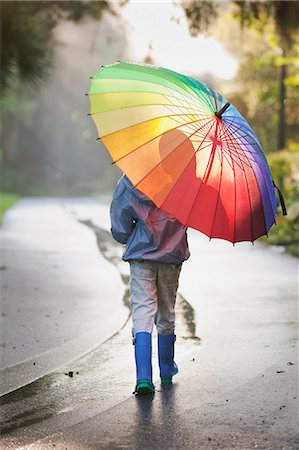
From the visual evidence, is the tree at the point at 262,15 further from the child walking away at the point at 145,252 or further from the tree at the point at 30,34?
the child walking away at the point at 145,252

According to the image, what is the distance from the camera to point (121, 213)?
6000 mm

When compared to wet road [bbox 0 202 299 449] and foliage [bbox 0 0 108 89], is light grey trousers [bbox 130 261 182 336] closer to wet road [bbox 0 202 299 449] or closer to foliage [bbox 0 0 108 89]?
wet road [bbox 0 202 299 449]

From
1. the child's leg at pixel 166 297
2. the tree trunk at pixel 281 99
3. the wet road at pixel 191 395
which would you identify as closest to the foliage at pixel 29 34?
the tree trunk at pixel 281 99

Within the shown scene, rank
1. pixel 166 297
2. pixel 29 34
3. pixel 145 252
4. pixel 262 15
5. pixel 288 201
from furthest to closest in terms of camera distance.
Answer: pixel 29 34, pixel 288 201, pixel 262 15, pixel 166 297, pixel 145 252

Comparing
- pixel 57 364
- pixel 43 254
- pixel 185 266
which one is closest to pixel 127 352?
pixel 57 364

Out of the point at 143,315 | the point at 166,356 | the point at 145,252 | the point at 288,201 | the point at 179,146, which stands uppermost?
the point at 179,146

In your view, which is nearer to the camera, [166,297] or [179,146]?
[179,146]

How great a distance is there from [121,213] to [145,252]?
28 cm

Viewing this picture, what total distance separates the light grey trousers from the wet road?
1.36 ft

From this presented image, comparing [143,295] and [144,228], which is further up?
[144,228]

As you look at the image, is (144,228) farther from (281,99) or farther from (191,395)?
(281,99)

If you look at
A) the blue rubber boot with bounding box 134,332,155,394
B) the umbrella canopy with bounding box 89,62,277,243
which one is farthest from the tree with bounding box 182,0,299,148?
the blue rubber boot with bounding box 134,332,155,394

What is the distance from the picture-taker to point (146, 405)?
18.5 feet

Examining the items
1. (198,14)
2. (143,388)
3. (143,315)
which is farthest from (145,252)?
(198,14)
